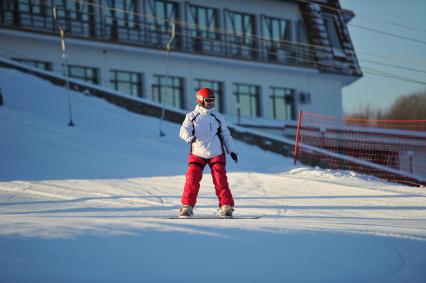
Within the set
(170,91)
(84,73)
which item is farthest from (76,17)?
(170,91)

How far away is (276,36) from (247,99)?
476 centimetres

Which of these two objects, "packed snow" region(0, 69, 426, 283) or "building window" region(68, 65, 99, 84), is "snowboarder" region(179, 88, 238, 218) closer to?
"packed snow" region(0, 69, 426, 283)

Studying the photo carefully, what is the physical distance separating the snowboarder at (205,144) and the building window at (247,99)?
28208 millimetres

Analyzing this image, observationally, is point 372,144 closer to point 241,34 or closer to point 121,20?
point 241,34

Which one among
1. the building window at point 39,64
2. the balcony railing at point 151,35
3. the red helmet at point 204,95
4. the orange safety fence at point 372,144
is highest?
the balcony railing at point 151,35

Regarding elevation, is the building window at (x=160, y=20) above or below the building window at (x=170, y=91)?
above

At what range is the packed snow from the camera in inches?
178

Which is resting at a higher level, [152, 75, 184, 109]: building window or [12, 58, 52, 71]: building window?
[12, 58, 52, 71]: building window

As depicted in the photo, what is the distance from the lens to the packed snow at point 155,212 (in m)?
4.53

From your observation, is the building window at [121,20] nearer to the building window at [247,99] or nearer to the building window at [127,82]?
the building window at [127,82]

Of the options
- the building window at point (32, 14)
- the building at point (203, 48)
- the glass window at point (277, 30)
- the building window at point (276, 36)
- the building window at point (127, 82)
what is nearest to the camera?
the building window at point (32, 14)

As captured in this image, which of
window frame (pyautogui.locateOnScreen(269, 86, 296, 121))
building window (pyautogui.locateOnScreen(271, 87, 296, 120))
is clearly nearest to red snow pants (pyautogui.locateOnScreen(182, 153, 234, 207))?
window frame (pyautogui.locateOnScreen(269, 86, 296, 121))

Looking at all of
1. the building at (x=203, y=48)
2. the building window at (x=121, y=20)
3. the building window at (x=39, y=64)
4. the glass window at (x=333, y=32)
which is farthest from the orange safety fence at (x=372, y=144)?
the glass window at (x=333, y=32)

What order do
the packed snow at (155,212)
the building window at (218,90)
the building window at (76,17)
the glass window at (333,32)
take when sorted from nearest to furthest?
the packed snow at (155,212) → the building window at (76,17) → the building window at (218,90) → the glass window at (333,32)
